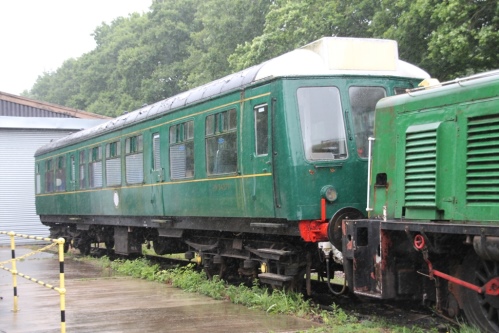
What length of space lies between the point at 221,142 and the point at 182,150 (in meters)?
1.70

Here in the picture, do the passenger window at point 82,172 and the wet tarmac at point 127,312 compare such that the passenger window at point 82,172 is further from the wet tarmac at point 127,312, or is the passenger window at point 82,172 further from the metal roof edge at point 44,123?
the metal roof edge at point 44,123

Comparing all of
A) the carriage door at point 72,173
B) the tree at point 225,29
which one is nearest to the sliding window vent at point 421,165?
the carriage door at point 72,173

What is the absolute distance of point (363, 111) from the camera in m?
9.64

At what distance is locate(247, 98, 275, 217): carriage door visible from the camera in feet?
31.9

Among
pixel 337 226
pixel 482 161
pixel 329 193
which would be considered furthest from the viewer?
pixel 329 193

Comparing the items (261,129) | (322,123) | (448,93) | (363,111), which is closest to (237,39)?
(261,129)

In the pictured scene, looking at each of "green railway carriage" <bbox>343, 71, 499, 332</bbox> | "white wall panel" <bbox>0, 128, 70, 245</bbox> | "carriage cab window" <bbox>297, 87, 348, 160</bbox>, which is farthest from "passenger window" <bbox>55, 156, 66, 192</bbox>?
"green railway carriage" <bbox>343, 71, 499, 332</bbox>

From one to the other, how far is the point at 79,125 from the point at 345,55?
66.6ft

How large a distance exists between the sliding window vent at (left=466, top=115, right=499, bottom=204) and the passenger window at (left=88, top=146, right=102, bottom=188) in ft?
41.6

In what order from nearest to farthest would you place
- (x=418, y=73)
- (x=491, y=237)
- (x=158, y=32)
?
(x=491, y=237), (x=418, y=73), (x=158, y=32)

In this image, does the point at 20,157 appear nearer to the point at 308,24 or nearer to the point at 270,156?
the point at 308,24

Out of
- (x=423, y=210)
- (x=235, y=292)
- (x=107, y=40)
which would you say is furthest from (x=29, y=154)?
(x=107, y=40)

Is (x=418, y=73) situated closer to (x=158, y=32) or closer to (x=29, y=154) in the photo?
(x=29, y=154)

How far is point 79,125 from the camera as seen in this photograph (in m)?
28.3
